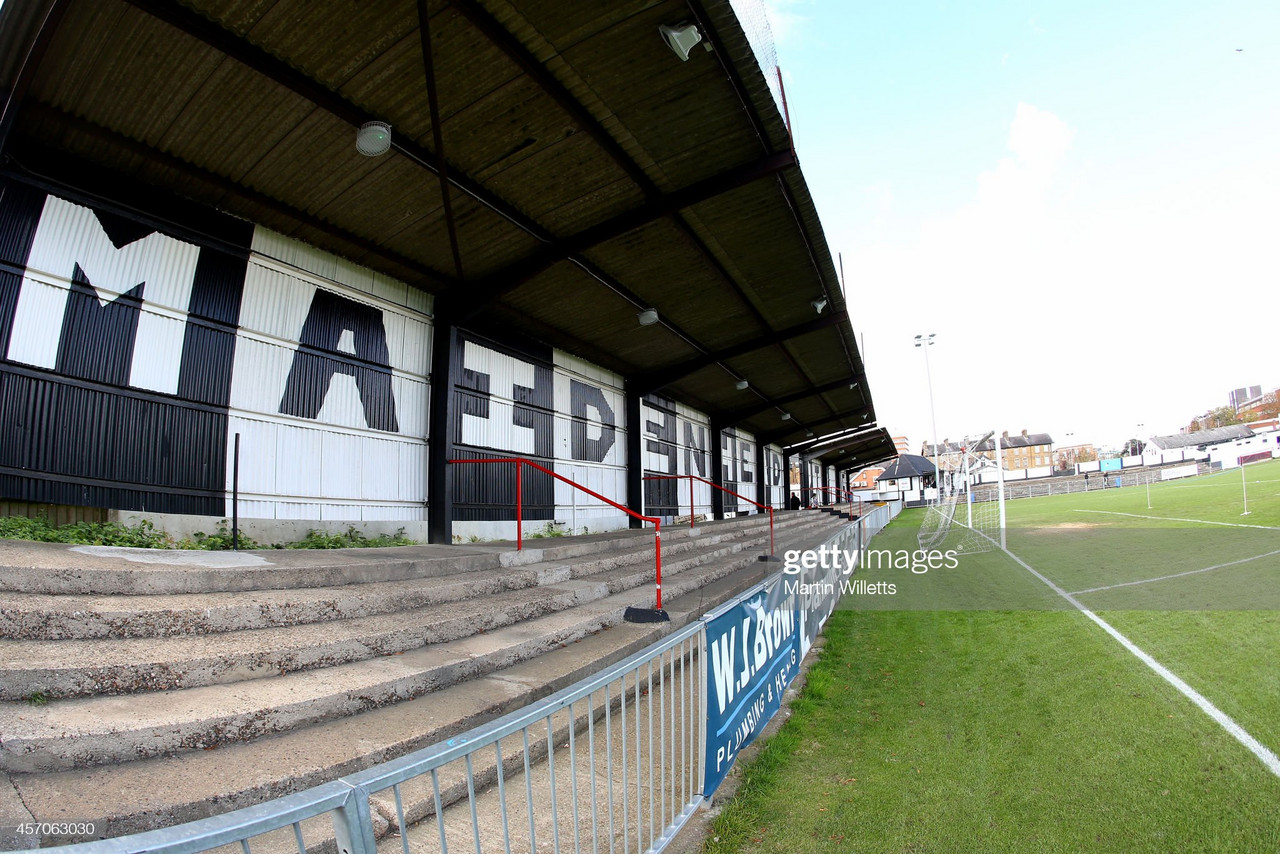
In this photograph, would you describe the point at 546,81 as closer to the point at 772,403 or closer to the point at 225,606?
the point at 225,606

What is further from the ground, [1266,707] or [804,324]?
[804,324]

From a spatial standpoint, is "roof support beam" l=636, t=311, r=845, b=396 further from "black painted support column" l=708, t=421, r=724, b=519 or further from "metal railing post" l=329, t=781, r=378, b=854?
"metal railing post" l=329, t=781, r=378, b=854

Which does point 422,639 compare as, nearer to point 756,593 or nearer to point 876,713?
point 756,593

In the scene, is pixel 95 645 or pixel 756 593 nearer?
pixel 95 645

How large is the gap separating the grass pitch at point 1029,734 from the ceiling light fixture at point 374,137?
6745 mm

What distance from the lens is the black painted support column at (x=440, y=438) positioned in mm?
9531

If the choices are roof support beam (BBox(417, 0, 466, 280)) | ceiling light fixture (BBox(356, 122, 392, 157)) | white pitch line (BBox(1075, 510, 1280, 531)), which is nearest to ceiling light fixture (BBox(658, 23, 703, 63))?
roof support beam (BBox(417, 0, 466, 280))

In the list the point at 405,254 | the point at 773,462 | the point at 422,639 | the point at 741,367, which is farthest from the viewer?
the point at 773,462

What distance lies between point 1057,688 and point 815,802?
3428mm

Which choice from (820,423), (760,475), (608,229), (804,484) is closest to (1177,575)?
(608,229)

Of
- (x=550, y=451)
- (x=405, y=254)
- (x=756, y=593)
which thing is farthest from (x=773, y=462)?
(x=756, y=593)

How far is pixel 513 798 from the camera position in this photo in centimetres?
344

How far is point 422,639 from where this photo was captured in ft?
15.6

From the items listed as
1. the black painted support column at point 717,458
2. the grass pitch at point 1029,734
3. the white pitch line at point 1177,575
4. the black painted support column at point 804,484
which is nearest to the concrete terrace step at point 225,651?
the grass pitch at point 1029,734
